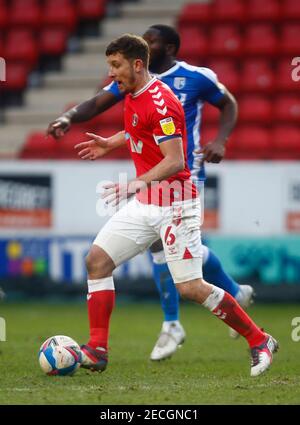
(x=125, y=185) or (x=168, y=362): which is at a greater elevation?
(x=125, y=185)

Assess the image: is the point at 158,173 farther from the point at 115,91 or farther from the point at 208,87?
the point at 208,87

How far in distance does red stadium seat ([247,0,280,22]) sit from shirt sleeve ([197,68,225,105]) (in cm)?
770

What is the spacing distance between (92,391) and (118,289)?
21.5 feet

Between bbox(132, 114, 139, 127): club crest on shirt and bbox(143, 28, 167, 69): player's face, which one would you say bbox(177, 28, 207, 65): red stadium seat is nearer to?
bbox(143, 28, 167, 69): player's face

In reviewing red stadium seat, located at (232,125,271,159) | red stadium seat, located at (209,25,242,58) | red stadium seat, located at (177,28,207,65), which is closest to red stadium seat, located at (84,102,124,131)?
red stadium seat, located at (177,28,207,65)

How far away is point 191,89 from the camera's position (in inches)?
290

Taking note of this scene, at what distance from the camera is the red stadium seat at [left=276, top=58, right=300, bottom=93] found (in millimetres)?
13870

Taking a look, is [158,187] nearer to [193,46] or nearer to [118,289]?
[118,289]

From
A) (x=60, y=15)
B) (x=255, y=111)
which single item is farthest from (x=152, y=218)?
(x=60, y=15)

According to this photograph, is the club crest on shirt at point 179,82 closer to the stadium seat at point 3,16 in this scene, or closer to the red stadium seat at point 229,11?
the red stadium seat at point 229,11

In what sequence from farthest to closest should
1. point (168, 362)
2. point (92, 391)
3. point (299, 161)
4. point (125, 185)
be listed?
point (299, 161), point (168, 362), point (125, 185), point (92, 391)

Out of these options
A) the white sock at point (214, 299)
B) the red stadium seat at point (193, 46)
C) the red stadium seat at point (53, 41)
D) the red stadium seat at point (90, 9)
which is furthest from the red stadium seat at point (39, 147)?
the white sock at point (214, 299)
